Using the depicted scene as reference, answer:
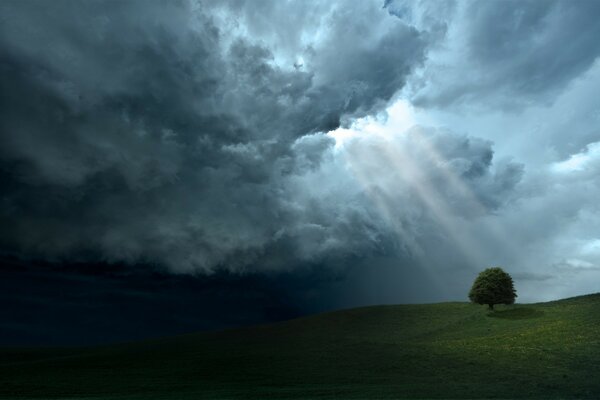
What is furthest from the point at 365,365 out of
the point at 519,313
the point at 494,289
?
the point at 494,289

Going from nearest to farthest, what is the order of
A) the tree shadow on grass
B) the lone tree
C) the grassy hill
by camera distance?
the grassy hill
the tree shadow on grass
the lone tree

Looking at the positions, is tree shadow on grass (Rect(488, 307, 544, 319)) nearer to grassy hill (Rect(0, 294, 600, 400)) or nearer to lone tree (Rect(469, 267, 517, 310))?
grassy hill (Rect(0, 294, 600, 400))

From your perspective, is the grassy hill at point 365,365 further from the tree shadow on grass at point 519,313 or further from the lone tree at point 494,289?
the lone tree at point 494,289

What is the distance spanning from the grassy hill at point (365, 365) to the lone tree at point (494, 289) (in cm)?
223

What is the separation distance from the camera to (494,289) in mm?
96438

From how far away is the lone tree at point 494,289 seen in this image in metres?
96.3

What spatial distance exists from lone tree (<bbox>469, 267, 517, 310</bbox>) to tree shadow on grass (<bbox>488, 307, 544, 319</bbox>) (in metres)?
2.49

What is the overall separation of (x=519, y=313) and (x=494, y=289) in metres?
6.65

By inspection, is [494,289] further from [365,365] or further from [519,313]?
[365,365]

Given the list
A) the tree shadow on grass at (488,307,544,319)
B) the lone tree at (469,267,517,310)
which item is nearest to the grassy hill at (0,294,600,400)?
the tree shadow on grass at (488,307,544,319)

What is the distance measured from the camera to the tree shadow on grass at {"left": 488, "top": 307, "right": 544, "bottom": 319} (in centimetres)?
8794

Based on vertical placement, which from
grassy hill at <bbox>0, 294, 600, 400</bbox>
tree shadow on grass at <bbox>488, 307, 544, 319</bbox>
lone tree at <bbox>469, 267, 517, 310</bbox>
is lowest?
grassy hill at <bbox>0, 294, 600, 400</bbox>

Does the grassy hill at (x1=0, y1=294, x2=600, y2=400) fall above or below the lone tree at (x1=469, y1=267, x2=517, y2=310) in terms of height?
below

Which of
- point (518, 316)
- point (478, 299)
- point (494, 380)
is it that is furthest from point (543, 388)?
point (478, 299)
